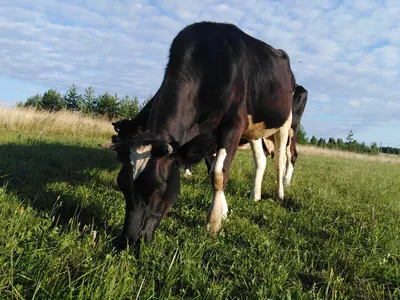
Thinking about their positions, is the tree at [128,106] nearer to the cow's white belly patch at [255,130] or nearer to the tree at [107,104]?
the tree at [107,104]

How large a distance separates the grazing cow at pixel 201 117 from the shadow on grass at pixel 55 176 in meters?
0.57

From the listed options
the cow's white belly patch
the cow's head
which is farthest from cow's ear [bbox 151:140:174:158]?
the cow's white belly patch

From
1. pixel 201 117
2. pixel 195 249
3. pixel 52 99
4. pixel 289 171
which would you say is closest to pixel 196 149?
pixel 201 117

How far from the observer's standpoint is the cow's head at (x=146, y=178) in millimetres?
3162

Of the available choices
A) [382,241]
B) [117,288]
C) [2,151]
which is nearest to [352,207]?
[382,241]

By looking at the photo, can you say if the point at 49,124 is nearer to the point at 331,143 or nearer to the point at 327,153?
the point at 327,153

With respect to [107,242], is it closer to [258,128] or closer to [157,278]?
[157,278]

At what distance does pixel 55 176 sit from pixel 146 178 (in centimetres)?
278

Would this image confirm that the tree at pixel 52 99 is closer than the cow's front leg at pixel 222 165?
No

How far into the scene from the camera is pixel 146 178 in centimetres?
322

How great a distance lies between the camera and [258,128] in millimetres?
5281

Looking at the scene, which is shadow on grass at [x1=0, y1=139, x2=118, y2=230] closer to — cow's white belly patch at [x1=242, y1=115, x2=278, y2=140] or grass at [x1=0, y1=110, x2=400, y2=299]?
grass at [x1=0, y1=110, x2=400, y2=299]

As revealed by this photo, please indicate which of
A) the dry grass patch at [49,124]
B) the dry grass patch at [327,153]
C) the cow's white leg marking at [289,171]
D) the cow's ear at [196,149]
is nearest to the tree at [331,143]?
the dry grass patch at [327,153]

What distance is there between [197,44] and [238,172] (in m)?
3.27
